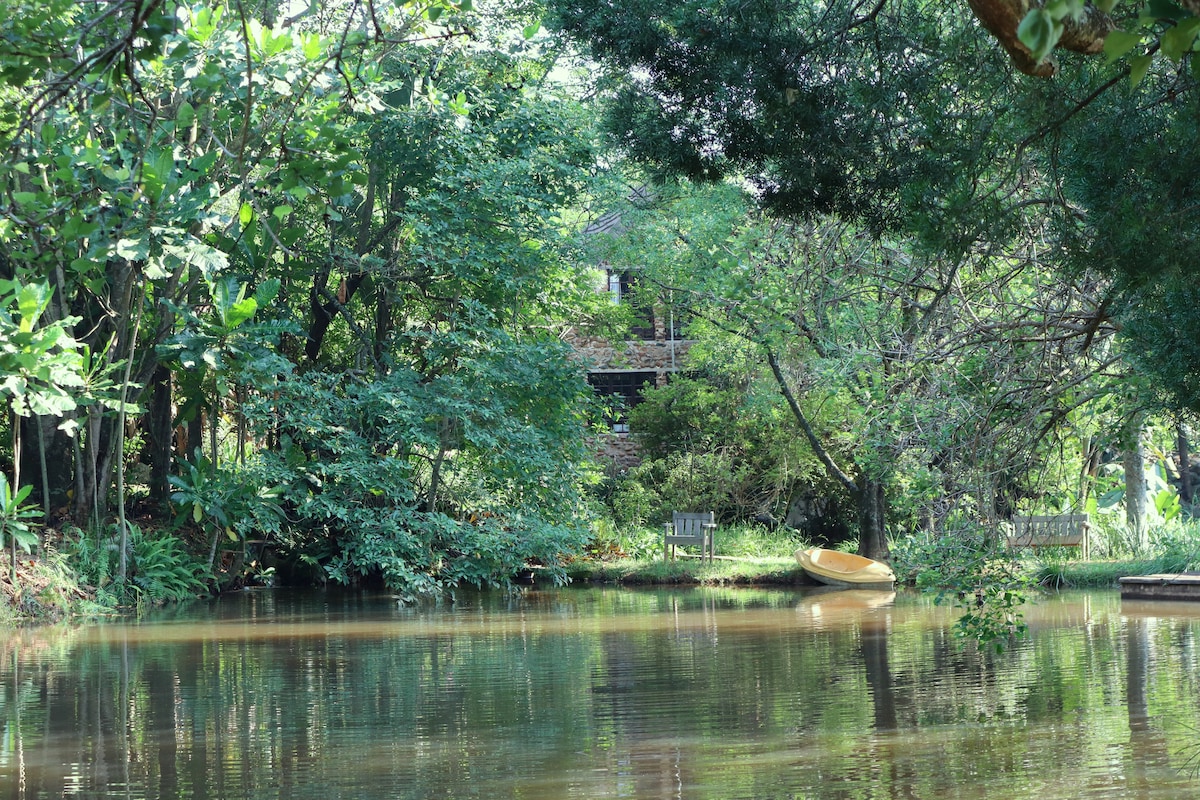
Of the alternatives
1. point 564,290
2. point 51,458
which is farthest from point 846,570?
point 51,458

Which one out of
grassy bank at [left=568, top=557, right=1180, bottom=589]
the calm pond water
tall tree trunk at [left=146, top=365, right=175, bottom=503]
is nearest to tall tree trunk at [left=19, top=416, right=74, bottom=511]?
tall tree trunk at [left=146, top=365, right=175, bottom=503]

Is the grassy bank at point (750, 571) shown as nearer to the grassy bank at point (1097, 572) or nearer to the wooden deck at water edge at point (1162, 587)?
the grassy bank at point (1097, 572)

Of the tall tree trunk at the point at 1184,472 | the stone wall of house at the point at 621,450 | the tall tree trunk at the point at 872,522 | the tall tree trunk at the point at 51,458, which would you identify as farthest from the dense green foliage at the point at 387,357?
the tall tree trunk at the point at 1184,472

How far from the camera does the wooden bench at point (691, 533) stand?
73.8ft

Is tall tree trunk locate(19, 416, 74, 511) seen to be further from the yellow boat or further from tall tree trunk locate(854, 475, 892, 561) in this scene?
tall tree trunk locate(854, 475, 892, 561)

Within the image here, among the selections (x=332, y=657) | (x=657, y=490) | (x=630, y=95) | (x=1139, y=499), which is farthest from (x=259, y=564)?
(x=630, y=95)

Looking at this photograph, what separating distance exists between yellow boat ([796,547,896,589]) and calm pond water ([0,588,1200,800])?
4778mm

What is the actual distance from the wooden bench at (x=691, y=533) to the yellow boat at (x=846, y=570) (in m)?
1.93

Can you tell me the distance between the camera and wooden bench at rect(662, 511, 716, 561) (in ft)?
73.8

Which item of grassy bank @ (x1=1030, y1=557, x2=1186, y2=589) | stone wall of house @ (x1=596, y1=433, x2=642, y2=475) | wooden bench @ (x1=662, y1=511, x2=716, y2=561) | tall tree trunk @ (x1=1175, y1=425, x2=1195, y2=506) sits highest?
stone wall of house @ (x1=596, y1=433, x2=642, y2=475)

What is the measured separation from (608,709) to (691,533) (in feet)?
45.1

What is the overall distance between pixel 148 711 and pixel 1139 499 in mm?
16655

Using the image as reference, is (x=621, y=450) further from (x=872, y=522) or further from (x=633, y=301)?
(x=872, y=522)

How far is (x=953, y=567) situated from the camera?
29.0 feet
